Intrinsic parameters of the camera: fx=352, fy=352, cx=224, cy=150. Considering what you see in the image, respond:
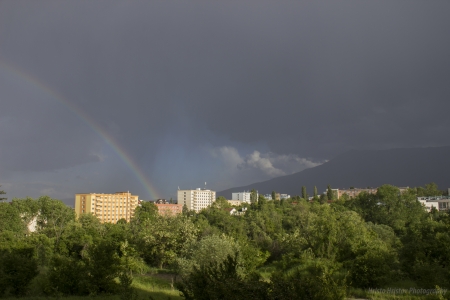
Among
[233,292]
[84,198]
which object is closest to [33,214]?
[84,198]

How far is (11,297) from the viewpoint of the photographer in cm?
1988

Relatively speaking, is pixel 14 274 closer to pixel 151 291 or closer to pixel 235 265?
pixel 151 291

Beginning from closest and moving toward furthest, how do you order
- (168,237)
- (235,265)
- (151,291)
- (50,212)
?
(235,265)
(151,291)
(168,237)
(50,212)

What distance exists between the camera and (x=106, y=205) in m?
126

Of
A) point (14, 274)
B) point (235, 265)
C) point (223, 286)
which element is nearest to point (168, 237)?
point (14, 274)

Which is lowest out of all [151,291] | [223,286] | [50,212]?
[151,291]

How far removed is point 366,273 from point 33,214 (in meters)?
69.8

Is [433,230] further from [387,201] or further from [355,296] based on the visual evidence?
[387,201]

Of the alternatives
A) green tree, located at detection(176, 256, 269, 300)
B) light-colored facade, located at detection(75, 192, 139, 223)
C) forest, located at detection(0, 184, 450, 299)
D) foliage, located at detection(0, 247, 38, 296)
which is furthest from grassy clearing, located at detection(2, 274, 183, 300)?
light-colored facade, located at detection(75, 192, 139, 223)

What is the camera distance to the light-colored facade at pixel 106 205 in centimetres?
11919

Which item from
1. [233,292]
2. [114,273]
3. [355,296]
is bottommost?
[355,296]

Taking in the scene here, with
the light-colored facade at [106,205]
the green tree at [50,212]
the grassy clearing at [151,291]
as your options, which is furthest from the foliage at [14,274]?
the light-colored facade at [106,205]

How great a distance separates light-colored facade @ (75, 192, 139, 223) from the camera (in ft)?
391

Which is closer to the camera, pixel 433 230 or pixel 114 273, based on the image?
pixel 114 273
